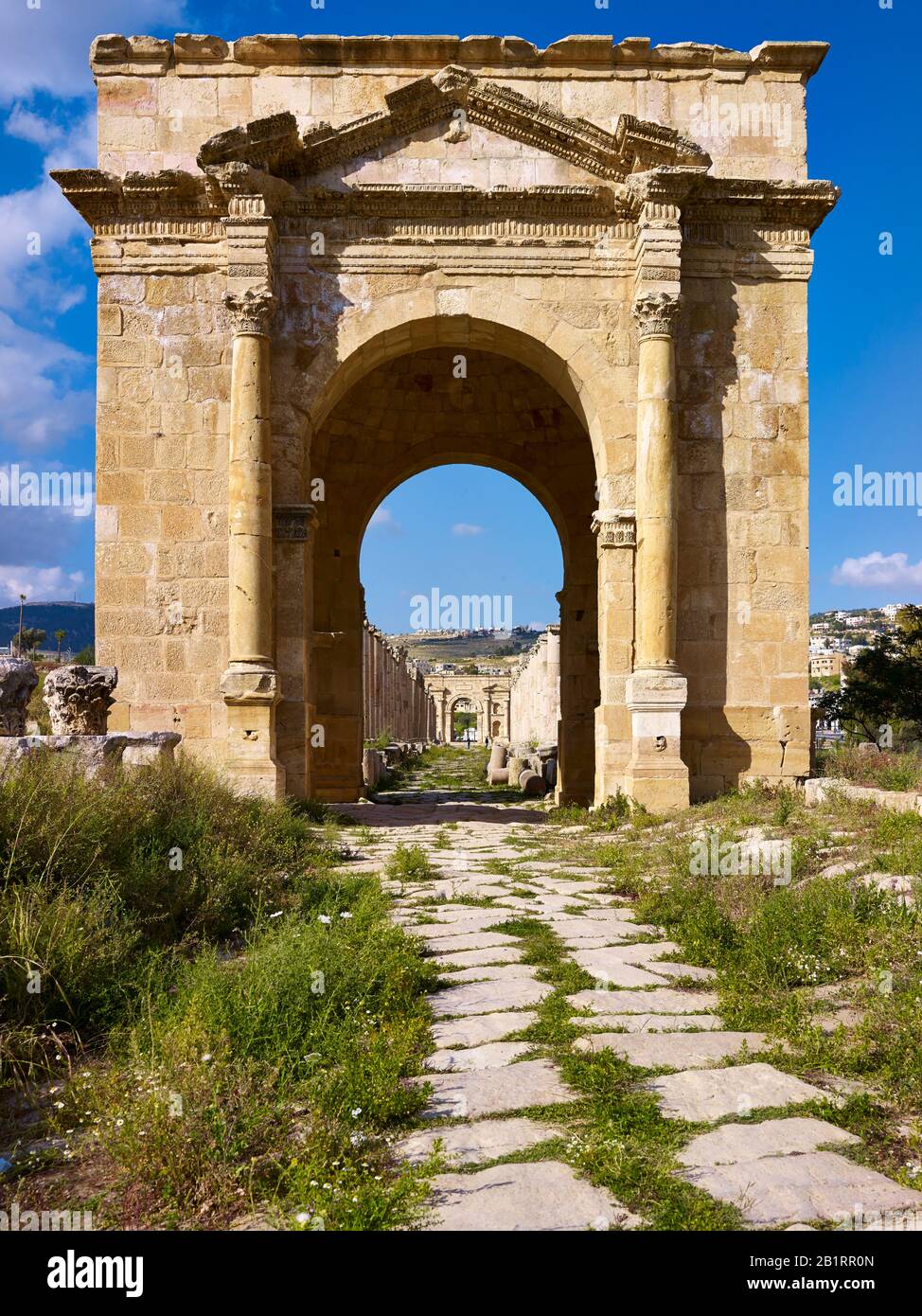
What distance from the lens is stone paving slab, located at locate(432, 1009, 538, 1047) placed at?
146 inches

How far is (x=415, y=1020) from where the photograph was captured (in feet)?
12.0

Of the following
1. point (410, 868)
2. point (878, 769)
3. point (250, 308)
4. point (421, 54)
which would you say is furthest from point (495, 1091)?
point (421, 54)

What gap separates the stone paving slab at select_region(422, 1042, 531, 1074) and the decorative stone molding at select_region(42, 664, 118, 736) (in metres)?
4.92

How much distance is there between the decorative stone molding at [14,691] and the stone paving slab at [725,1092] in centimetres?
539

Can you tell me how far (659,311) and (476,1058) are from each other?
8804 millimetres

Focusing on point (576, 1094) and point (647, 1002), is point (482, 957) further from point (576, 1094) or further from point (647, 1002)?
point (576, 1094)

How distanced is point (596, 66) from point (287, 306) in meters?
4.59

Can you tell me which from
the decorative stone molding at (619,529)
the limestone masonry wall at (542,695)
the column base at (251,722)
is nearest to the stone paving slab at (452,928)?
the column base at (251,722)

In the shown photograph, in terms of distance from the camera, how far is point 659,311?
10.4m

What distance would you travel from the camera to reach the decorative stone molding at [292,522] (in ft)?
34.9

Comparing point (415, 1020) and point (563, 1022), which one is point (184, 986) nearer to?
point (415, 1020)

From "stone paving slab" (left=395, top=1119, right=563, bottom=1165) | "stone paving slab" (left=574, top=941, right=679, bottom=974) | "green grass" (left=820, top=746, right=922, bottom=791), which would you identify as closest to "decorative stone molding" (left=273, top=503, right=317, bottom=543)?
"green grass" (left=820, top=746, right=922, bottom=791)

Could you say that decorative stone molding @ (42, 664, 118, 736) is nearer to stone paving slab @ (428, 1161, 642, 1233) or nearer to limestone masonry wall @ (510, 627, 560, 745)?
stone paving slab @ (428, 1161, 642, 1233)
